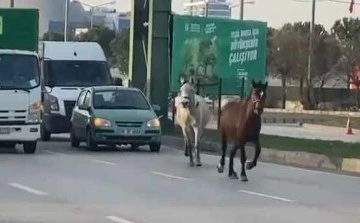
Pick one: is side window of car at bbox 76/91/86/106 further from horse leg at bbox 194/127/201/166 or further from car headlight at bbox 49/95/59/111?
horse leg at bbox 194/127/201/166

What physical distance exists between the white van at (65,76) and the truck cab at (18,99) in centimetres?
640

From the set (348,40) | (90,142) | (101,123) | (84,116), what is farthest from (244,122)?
(348,40)

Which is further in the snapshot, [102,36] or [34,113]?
[102,36]

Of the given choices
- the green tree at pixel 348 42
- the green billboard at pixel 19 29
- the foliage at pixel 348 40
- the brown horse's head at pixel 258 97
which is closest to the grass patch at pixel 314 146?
the brown horse's head at pixel 258 97

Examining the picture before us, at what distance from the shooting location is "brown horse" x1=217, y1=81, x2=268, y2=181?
71.0 ft

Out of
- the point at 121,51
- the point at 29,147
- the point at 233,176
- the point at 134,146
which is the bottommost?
the point at 134,146

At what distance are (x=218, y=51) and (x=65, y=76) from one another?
1549cm

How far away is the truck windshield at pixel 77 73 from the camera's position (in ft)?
117

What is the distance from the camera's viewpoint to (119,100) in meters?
31.4

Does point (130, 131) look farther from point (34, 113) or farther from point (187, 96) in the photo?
point (187, 96)

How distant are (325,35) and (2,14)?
225 feet

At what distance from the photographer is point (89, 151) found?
30516 millimetres

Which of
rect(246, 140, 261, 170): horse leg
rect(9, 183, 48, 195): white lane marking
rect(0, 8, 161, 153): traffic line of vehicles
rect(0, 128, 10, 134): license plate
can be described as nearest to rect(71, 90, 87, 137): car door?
rect(0, 8, 161, 153): traffic line of vehicles

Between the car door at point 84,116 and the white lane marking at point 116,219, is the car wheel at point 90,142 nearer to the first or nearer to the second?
the car door at point 84,116
